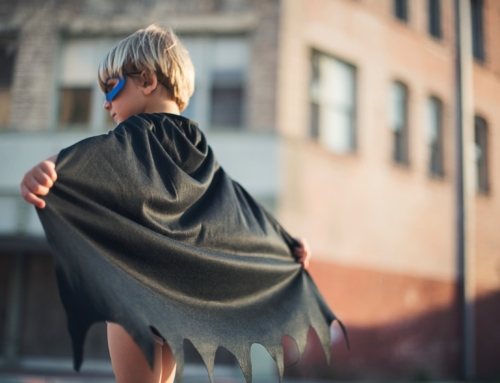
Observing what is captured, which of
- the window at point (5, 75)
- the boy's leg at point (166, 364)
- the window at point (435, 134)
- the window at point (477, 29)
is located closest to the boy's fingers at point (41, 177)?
the boy's leg at point (166, 364)

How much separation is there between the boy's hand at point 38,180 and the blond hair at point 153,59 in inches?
23.9

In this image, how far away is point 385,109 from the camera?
43.0ft

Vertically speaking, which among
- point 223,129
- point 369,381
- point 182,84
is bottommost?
point 369,381

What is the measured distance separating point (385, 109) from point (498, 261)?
4.12 m

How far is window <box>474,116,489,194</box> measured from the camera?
1380 centimetres

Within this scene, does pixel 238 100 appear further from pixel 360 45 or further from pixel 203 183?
pixel 203 183

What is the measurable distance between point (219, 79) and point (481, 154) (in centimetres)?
721

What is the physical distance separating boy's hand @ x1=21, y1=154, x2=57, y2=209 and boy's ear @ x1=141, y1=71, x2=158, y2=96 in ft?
1.93

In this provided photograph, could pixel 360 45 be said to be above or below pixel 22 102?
above

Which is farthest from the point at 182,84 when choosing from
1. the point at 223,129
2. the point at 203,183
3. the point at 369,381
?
the point at 369,381

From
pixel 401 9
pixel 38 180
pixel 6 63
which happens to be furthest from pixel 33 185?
pixel 401 9

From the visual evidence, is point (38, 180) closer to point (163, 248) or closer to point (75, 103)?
point (163, 248)

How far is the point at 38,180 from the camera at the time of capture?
1.62m

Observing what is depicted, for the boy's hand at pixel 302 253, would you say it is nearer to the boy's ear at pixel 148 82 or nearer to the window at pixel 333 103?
the boy's ear at pixel 148 82
